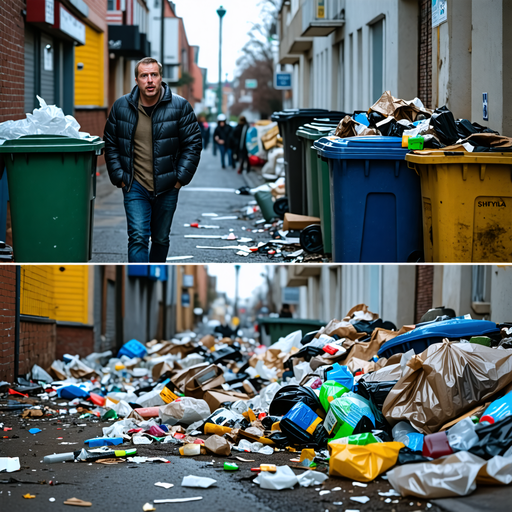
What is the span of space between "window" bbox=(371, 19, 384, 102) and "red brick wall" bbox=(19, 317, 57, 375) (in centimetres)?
665

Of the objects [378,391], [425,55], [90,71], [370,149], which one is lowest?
[378,391]

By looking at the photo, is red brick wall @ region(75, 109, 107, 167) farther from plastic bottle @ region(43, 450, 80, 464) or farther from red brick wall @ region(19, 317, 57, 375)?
plastic bottle @ region(43, 450, 80, 464)

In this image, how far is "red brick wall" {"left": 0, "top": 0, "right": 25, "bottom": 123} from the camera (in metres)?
11.0

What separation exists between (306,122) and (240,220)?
112 inches

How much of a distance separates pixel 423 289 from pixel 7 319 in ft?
20.4

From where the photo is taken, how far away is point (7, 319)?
8.53 m

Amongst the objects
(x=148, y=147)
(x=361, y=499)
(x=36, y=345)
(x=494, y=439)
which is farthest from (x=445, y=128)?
(x=36, y=345)

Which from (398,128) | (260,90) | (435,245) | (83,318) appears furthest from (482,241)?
(260,90)

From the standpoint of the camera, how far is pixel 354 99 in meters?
15.7

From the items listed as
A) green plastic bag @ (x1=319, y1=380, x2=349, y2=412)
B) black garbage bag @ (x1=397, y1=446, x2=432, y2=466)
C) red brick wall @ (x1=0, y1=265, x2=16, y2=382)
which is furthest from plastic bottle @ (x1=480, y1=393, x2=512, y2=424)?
red brick wall @ (x1=0, y1=265, x2=16, y2=382)

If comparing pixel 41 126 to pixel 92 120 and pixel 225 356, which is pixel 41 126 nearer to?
pixel 225 356

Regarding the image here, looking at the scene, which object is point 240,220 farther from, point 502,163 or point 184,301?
point 184,301

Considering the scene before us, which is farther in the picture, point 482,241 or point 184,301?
point 184,301

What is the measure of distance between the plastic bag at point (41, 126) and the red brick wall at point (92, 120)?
13607mm
